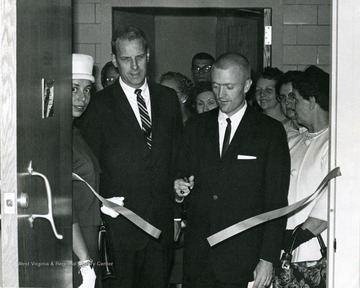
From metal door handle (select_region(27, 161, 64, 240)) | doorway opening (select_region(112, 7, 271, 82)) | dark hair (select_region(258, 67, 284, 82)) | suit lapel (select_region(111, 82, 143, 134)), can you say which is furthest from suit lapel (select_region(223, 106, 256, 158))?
doorway opening (select_region(112, 7, 271, 82))

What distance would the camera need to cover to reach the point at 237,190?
138 inches

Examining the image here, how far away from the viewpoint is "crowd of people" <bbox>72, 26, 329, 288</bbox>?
11.5ft

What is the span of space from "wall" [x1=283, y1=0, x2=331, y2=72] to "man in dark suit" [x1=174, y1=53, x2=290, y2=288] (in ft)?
10.7

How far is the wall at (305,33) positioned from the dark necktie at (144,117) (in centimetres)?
322

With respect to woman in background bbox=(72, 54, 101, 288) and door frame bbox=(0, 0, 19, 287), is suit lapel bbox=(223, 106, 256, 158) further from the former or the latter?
door frame bbox=(0, 0, 19, 287)

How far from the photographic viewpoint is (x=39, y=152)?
2.64 m

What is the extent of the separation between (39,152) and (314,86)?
1749 mm

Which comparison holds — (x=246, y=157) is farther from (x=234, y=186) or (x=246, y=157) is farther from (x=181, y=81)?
(x=181, y=81)

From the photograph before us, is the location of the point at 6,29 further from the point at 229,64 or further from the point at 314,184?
the point at 314,184

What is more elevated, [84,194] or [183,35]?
[183,35]

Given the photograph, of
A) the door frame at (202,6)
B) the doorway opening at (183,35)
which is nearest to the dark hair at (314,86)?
the door frame at (202,6)

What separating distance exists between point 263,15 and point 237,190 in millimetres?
3760

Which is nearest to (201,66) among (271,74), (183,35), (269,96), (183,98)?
(183,98)

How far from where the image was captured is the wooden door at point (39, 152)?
2314 millimetres
